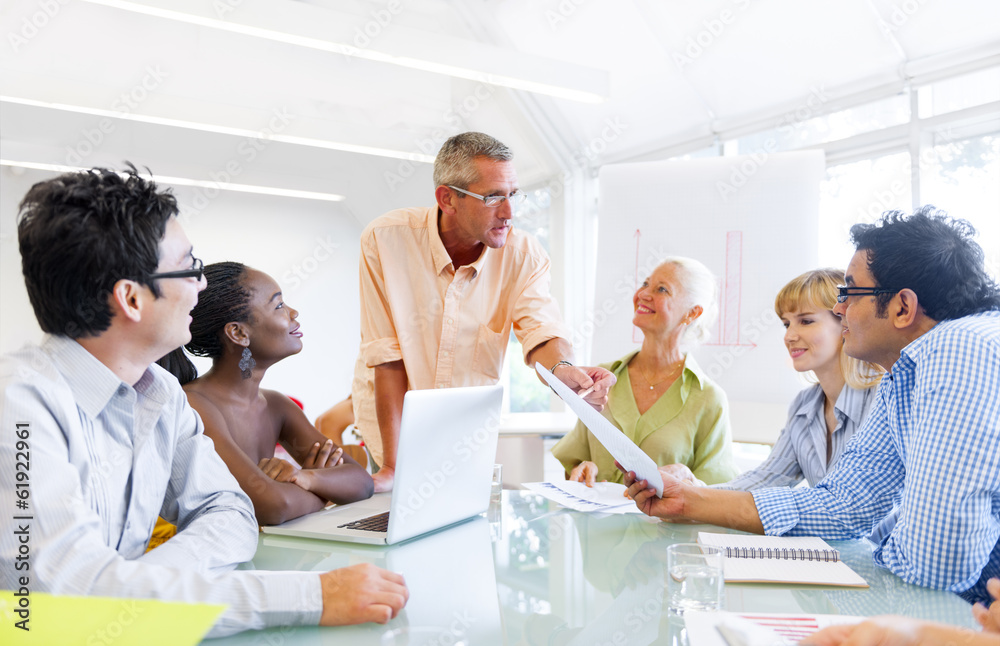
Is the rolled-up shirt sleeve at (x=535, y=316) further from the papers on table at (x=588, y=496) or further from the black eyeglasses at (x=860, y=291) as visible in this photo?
the black eyeglasses at (x=860, y=291)

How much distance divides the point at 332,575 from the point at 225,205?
5.70 metres

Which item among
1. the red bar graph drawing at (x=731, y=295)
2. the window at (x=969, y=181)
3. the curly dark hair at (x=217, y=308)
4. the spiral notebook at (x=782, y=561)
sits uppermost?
the window at (x=969, y=181)

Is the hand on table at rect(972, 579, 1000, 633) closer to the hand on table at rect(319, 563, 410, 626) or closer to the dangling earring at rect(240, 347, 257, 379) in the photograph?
the hand on table at rect(319, 563, 410, 626)

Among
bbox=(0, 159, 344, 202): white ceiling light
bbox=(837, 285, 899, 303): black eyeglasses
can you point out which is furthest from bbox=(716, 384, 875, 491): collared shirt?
bbox=(0, 159, 344, 202): white ceiling light

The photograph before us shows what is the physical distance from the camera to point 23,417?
96 cm

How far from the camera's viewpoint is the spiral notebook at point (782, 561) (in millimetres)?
1186

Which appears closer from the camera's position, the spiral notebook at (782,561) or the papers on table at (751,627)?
the papers on table at (751,627)

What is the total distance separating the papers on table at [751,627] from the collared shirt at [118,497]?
0.49 metres

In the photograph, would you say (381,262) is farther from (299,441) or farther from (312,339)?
(312,339)

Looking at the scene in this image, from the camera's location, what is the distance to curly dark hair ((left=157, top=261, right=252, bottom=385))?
172cm

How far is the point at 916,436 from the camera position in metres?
1.24

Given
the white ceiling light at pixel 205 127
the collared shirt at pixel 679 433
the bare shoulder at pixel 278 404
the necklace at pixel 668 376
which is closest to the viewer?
the bare shoulder at pixel 278 404

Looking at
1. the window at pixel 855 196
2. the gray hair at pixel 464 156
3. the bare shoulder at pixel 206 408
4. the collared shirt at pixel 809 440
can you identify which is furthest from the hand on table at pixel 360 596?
the window at pixel 855 196

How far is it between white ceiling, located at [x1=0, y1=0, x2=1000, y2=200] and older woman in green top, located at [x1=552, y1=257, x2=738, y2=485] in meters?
1.59
